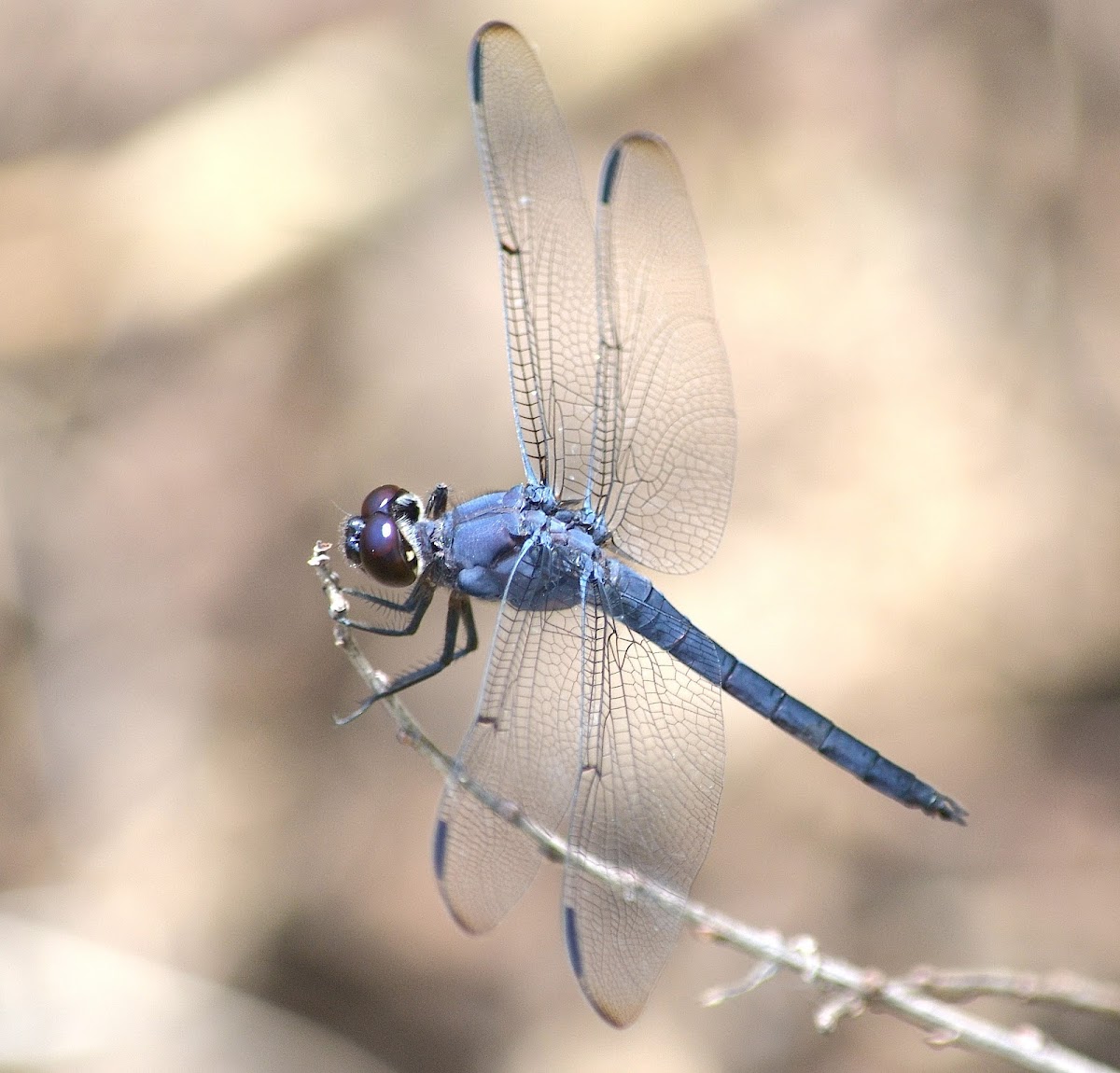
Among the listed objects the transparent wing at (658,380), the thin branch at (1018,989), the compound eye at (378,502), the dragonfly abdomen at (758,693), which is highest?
the transparent wing at (658,380)

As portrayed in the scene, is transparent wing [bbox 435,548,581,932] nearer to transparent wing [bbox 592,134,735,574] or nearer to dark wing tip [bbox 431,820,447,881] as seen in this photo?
dark wing tip [bbox 431,820,447,881]

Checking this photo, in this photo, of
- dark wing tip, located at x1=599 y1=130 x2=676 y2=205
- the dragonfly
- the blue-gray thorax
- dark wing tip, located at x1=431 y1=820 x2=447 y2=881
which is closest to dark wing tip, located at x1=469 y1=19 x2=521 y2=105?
the dragonfly

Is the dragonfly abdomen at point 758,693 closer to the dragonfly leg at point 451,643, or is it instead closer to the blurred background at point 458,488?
the dragonfly leg at point 451,643

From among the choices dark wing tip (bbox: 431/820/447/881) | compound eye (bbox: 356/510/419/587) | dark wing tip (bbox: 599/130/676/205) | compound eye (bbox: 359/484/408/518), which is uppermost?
dark wing tip (bbox: 599/130/676/205)

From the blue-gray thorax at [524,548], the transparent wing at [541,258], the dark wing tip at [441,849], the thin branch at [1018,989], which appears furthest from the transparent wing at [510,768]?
the thin branch at [1018,989]

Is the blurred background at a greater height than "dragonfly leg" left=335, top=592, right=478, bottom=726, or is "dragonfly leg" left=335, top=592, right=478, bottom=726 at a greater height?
the blurred background

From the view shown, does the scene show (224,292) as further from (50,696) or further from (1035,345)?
(1035,345)
